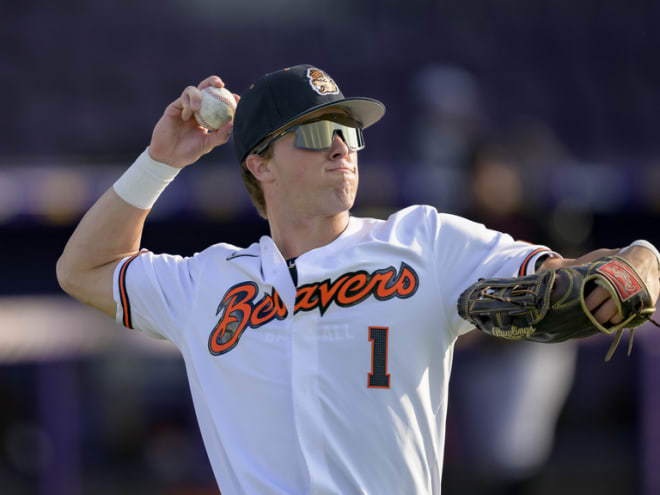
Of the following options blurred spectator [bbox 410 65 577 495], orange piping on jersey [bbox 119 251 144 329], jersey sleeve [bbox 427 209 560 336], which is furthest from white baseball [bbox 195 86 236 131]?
blurred spectator [bbox 410 65 577 495]

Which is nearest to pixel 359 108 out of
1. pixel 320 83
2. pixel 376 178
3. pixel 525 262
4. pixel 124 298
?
pixel 320 83

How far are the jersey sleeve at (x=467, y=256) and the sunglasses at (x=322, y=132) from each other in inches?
14.6

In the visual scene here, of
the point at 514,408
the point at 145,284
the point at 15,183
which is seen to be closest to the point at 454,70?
the point at 15,183

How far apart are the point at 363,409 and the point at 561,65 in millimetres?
8809

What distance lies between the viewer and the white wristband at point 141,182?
293 cm

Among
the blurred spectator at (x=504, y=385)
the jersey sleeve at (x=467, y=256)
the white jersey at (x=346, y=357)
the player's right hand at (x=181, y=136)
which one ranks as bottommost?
the blurred spectator at (x=504, y=385)

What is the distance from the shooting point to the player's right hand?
290 cm

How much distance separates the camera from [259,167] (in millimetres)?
2857

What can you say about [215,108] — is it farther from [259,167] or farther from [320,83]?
[320,83]

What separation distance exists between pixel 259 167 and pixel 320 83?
12.8 inches

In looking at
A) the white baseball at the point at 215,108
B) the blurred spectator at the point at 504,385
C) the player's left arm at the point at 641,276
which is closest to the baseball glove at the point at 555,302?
the player's left arm at the point at 641,276

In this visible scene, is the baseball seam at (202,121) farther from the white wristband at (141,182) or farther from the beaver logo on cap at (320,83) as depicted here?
the beaver logo on cap at (320,83)

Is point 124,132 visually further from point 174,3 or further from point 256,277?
point 256,277

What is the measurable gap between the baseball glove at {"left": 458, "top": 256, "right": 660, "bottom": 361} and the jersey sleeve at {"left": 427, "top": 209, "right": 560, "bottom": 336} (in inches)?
4.5
